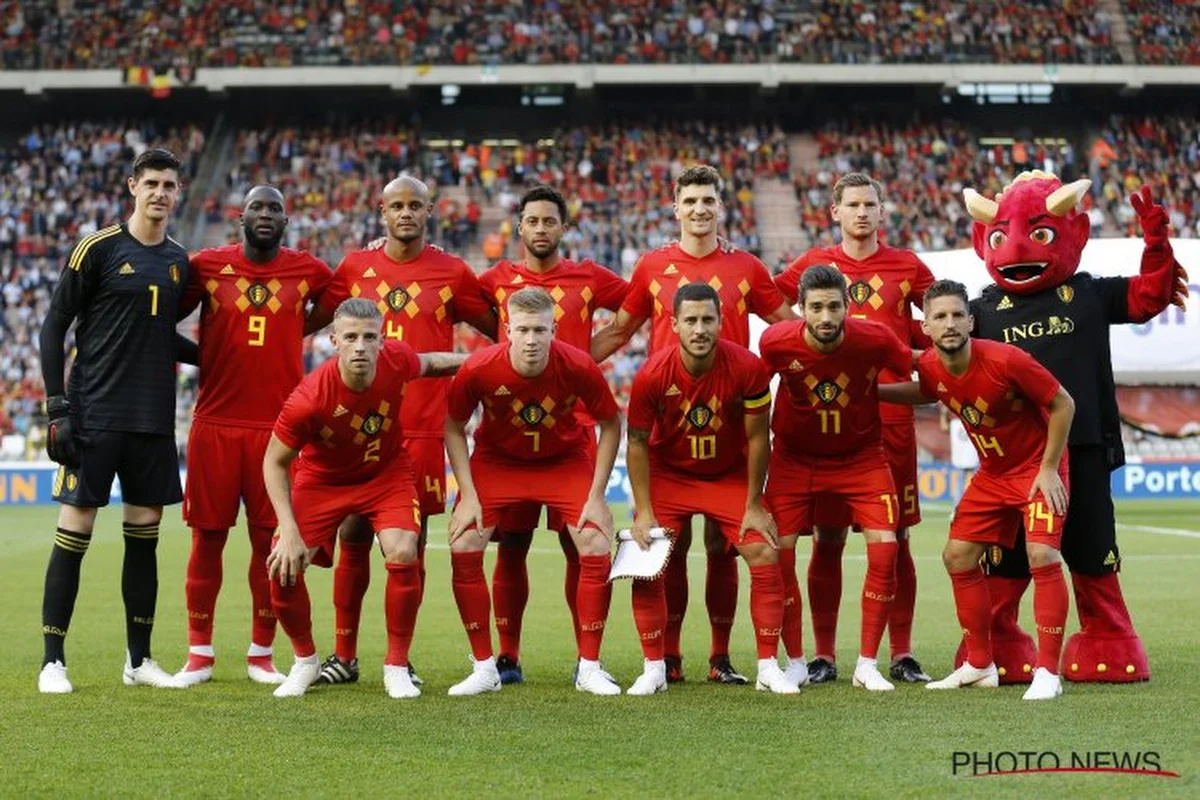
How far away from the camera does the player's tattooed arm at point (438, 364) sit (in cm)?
727

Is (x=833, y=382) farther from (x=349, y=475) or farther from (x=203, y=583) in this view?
(x=203, y=583)

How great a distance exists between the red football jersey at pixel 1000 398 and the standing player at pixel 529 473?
57.1 inches

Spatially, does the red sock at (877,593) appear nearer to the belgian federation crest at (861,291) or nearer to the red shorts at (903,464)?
the red shorts at (903,464)

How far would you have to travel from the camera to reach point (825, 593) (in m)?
7.61

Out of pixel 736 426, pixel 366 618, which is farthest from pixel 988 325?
pixel 366 618

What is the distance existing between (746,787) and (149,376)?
12.1 ft

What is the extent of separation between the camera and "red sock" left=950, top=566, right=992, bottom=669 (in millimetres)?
7156

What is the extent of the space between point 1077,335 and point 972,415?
2.56 ft

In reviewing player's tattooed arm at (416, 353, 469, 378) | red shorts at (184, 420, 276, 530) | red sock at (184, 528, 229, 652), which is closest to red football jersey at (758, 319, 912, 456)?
player's tattooed arm at (416, 353, 469, 378)

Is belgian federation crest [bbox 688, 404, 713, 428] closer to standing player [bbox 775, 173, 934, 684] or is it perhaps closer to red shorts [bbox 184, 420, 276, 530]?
standing player [bbox 775, 173, 934, 684]

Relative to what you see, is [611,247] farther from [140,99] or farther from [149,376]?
[149,376]

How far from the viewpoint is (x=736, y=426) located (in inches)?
283

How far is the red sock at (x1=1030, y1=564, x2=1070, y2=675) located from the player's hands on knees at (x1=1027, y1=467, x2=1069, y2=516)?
0.25m

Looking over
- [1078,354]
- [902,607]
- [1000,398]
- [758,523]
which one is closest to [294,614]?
[758,523]
